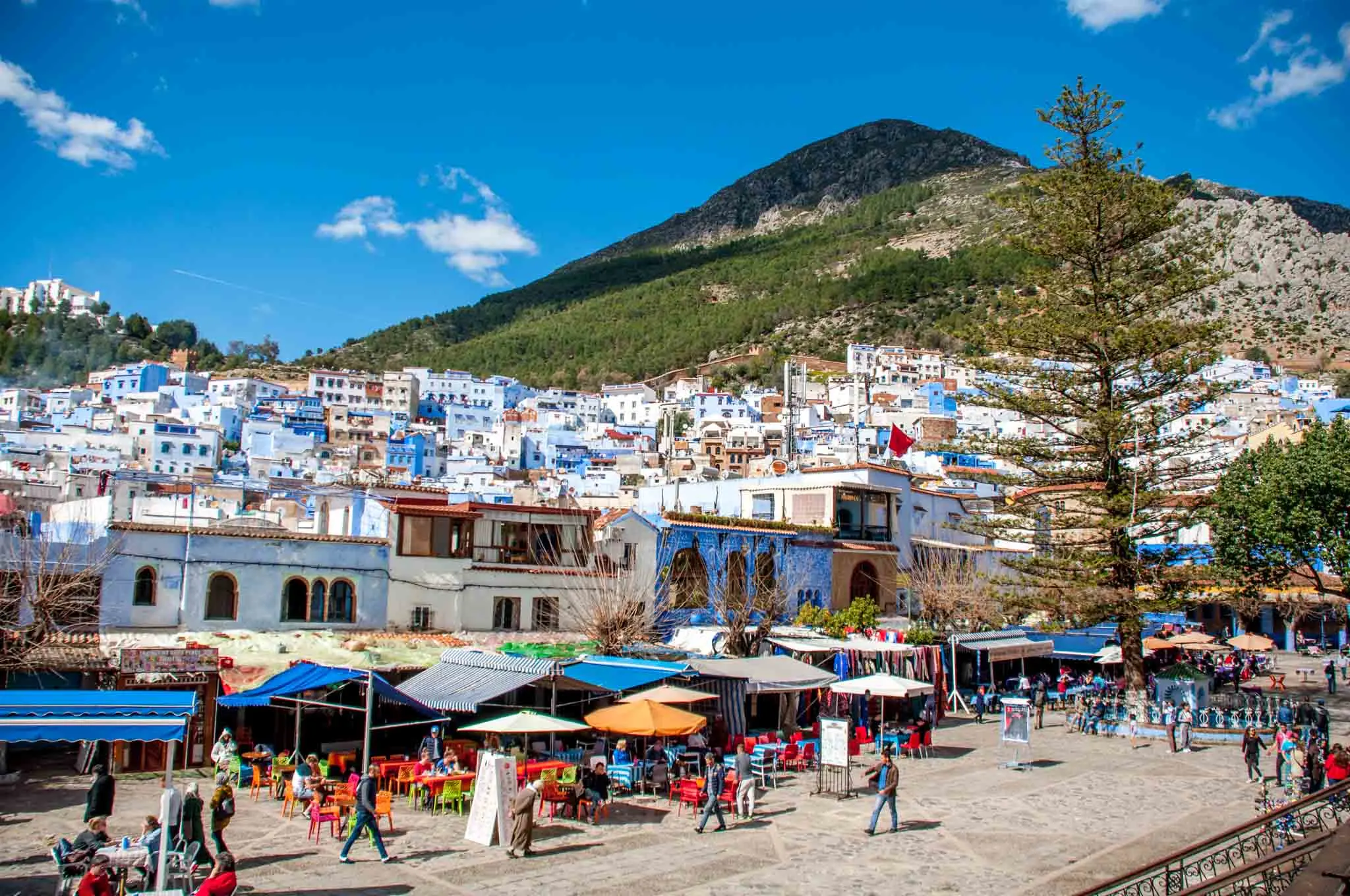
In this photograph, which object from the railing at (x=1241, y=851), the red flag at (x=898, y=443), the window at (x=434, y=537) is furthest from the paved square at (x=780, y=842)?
the red flag at (x=898, y=443)

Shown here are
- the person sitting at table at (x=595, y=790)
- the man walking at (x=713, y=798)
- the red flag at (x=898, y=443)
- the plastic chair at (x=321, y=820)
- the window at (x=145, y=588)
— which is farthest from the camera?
the red flag at (x=898, y=443)

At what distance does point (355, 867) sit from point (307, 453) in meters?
81.1

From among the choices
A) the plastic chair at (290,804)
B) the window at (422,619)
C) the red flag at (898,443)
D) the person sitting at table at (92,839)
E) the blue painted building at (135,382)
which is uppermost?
the blue painted building at (135,382)

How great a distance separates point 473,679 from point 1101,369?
656 inches

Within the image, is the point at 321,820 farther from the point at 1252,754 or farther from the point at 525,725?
the point at 1252,754

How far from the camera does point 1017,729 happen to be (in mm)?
18188

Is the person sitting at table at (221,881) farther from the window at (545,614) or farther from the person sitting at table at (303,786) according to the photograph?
the window at (545,614)

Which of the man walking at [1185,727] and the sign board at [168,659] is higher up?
the sign board at [168,659]

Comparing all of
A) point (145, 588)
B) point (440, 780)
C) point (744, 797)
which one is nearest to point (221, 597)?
point (145, 588)

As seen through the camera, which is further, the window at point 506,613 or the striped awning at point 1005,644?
the striped awning at point 1005,644

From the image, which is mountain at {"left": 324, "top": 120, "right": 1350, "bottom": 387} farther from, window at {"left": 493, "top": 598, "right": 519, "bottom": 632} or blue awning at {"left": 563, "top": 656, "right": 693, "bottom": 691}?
blue awning at {"left": 563, "top": 656, "right": 693, "bottom": 691}

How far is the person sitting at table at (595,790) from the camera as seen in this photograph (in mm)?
14188

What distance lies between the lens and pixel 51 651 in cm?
1767

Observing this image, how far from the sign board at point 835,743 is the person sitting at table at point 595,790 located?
11.7 ft
